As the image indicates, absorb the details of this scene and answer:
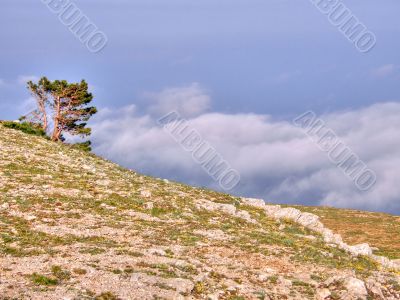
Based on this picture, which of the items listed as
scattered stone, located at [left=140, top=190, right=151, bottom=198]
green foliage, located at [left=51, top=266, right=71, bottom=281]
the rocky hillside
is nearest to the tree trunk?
the rocky hillside

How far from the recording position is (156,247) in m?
23.6

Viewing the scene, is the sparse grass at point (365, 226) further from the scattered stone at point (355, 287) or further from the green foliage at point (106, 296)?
the green foliage at point (106, 296)

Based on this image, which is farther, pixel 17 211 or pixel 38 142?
pixel 38 142

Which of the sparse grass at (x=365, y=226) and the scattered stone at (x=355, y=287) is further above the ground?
the sparse grass at (x=365, y=226)

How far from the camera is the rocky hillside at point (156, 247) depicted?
61.8ft

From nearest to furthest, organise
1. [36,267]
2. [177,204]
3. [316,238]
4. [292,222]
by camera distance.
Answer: [36,267], [316,238], [177,204], [292,222]

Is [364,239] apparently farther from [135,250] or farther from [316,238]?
[135,250]

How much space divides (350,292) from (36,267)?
40.1 ft

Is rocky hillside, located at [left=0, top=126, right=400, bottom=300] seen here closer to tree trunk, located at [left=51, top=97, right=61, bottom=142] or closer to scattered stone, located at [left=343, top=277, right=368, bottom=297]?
scattered stone, located at [left=343, top=277, right=368, bottom=297]

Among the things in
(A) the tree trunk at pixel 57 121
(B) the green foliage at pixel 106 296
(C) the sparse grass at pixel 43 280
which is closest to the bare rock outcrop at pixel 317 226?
(B) the green foliage at pixel 106 296

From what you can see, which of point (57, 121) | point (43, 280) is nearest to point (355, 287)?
point (43, 280)

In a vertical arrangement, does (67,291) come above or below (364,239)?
below

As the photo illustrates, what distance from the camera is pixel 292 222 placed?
117ft

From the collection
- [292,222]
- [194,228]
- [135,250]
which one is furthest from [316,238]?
[135,250]
